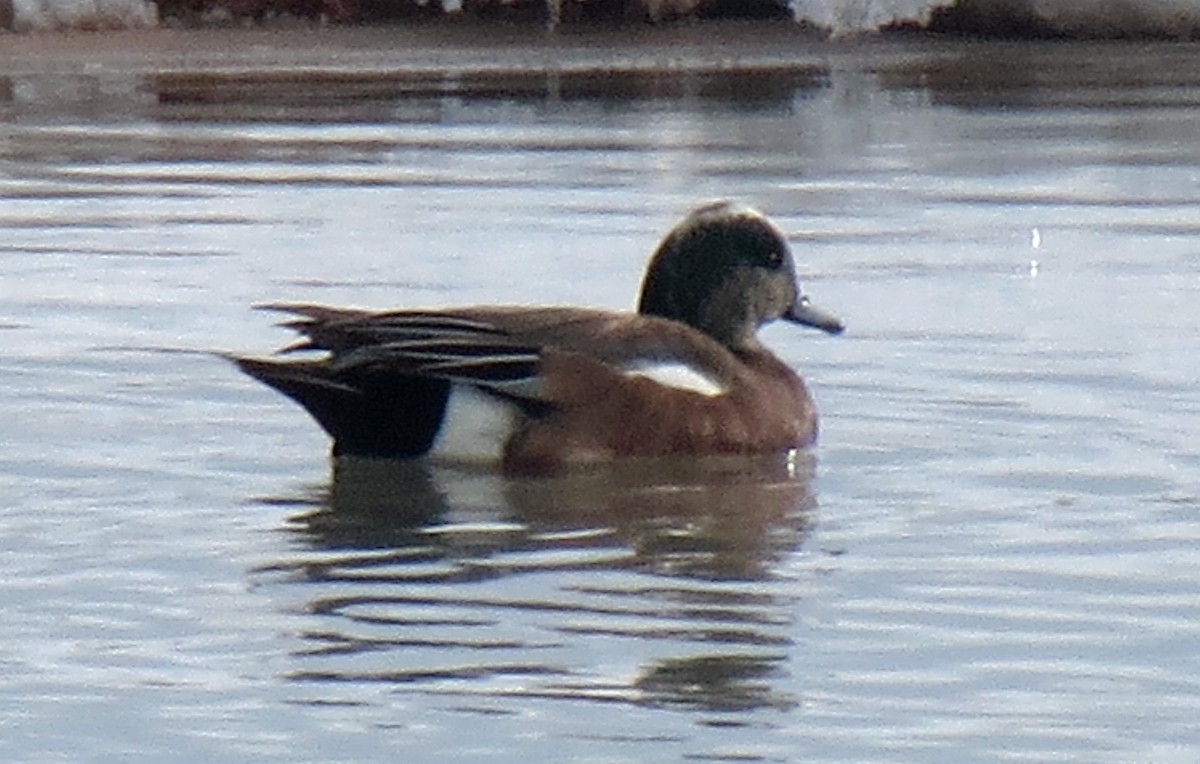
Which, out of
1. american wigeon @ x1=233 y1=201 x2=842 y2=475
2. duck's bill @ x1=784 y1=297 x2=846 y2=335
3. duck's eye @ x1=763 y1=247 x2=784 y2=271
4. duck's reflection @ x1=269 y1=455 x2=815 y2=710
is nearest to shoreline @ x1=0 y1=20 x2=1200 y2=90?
duck's bill @ x1=784 y1=297 x2=846 y2=335

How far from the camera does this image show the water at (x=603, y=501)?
19.1 feet

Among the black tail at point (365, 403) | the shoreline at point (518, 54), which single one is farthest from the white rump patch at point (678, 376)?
the shoreline at point (518, 54)

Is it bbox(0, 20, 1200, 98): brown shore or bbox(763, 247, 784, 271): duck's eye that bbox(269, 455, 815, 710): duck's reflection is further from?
bbox(0, 20, 1200, 98): brown shore

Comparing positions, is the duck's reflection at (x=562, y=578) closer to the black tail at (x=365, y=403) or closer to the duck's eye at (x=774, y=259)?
the black tail at (x=365, y=403)

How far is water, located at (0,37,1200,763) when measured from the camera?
5.83m

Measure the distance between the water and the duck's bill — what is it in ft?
0.65

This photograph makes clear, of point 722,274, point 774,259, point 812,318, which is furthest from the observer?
point 812,318

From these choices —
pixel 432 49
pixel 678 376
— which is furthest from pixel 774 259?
pixel 432 49

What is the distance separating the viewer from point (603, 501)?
8.15 meters

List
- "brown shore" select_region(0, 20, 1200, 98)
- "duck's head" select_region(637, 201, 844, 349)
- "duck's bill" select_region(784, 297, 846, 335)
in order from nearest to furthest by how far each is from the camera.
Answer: "duck's head" select_region(637, 201, 844, 349)
"duck's bill" select_region(784, 297, 846, 335)
"brown shore" select_region(0, 20, 1200, 98)

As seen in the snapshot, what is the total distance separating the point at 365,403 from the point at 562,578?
1442 mm

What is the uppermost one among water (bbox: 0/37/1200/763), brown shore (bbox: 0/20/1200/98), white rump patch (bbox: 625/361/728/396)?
white rump patch (bbox: 625/361/728/396)

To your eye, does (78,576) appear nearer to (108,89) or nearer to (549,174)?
(549,174)

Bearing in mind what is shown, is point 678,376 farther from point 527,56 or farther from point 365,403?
point 527,56
